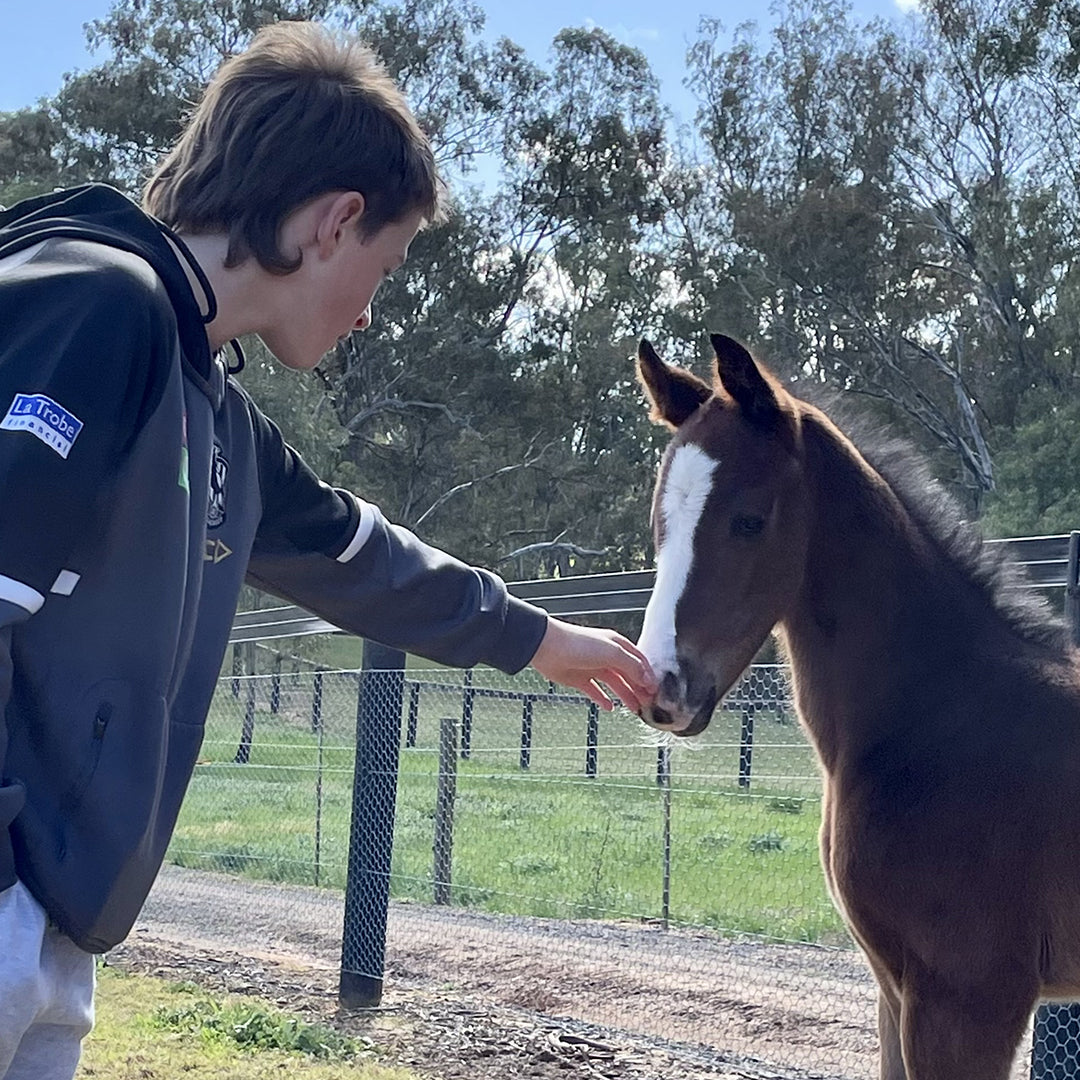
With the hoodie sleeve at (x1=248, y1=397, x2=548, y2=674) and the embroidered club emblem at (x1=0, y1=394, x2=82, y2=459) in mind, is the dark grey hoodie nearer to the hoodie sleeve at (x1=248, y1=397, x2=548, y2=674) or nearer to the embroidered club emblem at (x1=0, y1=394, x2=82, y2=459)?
the embroidered club emblem at (x1=0, y1=394, x2=82, y2=459)

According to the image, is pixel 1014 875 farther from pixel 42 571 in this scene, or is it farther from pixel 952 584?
pixel 42 571

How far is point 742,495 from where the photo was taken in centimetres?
275

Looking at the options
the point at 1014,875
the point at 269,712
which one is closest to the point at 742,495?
the point at 1014,875

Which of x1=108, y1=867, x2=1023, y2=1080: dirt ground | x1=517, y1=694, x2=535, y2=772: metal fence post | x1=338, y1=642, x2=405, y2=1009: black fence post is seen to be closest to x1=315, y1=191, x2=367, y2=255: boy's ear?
x1=108, y1=867, x2=1023, y2=1080: dirt ground

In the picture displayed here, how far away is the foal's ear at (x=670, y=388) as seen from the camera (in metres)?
3.11

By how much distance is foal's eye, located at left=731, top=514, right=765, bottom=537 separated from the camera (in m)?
2.74

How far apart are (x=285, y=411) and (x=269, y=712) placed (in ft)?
23.2

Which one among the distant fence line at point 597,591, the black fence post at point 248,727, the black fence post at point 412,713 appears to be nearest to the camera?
the distant fence line at point 597,591

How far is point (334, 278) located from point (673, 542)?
48.1 inches

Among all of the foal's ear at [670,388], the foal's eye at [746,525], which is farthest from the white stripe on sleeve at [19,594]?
the foal's ear at [670,388]

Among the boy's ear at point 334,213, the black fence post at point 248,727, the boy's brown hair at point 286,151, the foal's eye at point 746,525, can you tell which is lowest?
the black fence post at point 248,727

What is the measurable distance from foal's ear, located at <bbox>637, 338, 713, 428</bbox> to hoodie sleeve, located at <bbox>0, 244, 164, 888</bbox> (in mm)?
1926

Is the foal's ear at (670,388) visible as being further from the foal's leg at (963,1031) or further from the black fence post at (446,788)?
the black fence post at (446,788)

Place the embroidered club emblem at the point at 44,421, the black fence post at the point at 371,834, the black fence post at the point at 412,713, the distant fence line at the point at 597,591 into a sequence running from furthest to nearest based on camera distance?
the black fence post at the point at 412,713
the black fence post at the point at 371,834
the distant fence line at the point at 597,591
the embroidered club emblem at the point at 44,421
